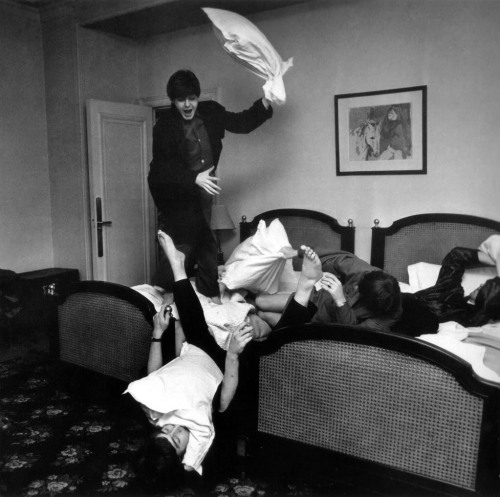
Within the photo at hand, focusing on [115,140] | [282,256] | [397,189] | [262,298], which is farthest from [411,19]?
[115,140]

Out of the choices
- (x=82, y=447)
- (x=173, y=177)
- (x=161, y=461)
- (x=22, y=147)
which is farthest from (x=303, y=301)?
(x=22, y=147)

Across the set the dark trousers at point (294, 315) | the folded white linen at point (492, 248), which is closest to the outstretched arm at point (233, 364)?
the dark trousers at point (294, 315)

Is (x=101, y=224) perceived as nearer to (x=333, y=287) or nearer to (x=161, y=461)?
(x=333, y=287)

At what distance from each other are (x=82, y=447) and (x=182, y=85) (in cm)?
187

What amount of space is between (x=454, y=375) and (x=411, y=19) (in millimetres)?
2381

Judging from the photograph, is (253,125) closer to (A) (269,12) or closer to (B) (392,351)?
(A) (269,12)

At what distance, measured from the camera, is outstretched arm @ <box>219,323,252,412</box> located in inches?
Result: 74.4

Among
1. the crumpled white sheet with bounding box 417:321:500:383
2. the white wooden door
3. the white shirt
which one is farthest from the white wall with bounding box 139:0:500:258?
the white shirt

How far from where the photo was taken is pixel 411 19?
3197 millimetres

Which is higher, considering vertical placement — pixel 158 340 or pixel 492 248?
pixel 492 248

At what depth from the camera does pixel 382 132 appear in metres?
3.40

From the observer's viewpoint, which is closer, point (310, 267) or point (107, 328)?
point (310, 267)

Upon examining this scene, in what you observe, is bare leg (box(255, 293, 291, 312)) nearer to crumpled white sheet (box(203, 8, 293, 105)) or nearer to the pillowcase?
the pillowcase

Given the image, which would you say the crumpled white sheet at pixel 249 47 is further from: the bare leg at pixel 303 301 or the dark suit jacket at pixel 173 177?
the bare leg at pixel 303 301
